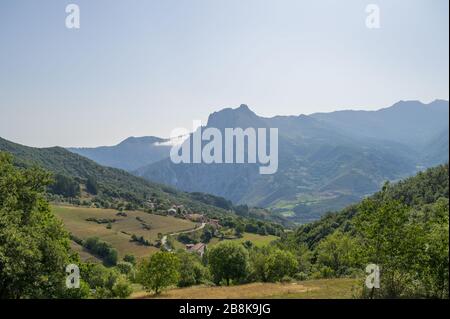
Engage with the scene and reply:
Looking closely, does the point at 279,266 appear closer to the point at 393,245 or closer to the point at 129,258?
the point at 393,245

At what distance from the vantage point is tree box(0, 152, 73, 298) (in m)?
29.8

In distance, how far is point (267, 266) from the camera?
56.8 metres

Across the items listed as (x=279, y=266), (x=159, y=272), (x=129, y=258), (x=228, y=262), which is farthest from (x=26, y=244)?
(x=129, y=258)

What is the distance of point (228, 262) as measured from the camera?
52469mm

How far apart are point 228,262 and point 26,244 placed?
28.2 m

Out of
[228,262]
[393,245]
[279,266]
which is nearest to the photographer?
[393,245]

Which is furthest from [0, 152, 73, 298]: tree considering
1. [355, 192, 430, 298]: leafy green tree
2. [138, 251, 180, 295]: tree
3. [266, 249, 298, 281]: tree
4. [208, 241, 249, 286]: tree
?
[266, 249, 298, 281]: tree

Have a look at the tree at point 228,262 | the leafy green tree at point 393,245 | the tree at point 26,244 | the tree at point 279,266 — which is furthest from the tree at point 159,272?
the leafy green tree at point 393,245

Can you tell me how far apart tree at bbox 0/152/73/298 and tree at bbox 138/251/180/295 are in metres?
8.36

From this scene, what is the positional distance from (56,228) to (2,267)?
21.7 ft

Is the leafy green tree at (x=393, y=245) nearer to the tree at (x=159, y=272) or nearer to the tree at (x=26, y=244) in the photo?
the tree at (x=159, y=272)

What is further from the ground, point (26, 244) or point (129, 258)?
point (26, 244)

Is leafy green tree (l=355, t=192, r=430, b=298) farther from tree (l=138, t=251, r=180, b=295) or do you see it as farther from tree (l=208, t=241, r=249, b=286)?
tree (l=208, t=241, r=249, b=286)
